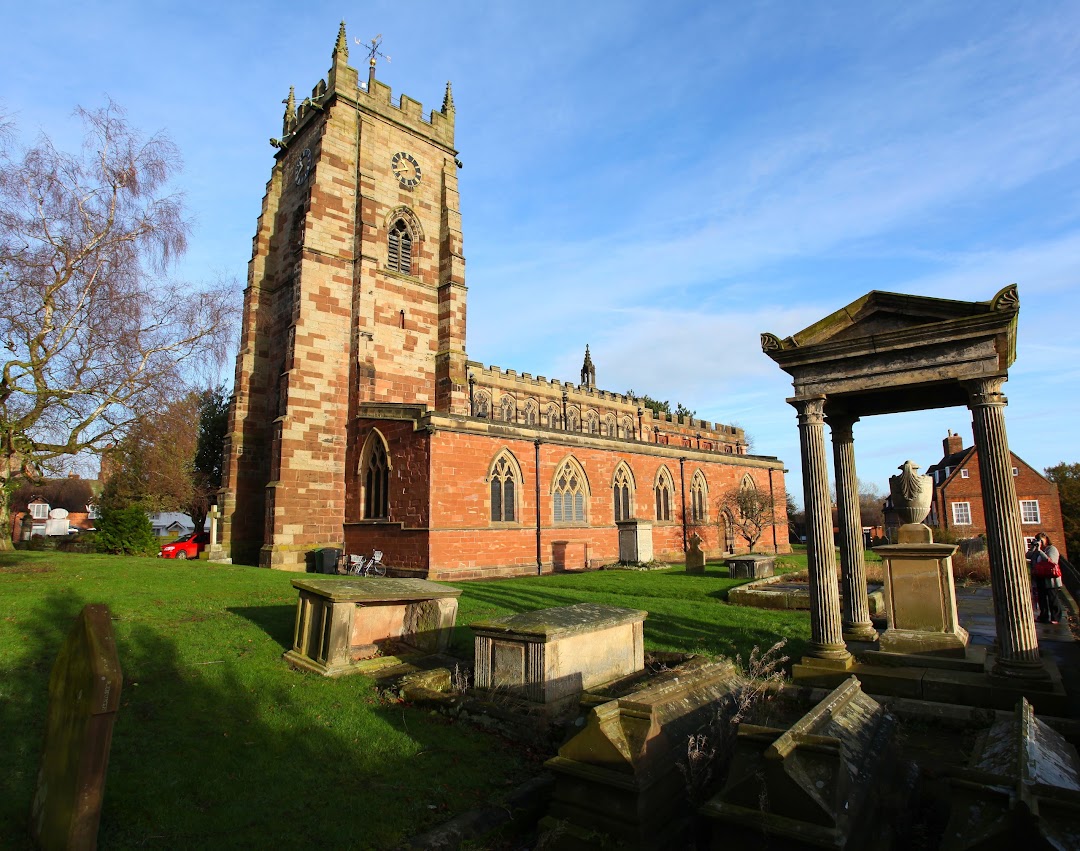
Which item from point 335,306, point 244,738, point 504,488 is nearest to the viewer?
point 244,738

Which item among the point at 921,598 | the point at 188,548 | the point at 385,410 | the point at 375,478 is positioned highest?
the point at 385,410

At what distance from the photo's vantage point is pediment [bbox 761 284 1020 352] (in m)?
6.61

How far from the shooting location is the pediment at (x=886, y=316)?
6613 millimetres

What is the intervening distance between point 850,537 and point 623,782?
19.0 feet

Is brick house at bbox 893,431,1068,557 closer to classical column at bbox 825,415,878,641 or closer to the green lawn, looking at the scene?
classical column at bbox 825,415,878,641

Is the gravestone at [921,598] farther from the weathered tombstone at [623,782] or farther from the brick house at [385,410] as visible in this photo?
the brick house at [385,410]

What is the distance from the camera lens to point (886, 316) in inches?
290

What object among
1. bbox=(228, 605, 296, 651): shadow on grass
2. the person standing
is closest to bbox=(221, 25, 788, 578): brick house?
bbox=(228, 605, 296, 651): shadow on grass

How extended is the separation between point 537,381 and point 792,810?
124 ft

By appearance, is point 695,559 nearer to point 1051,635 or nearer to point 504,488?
point 504,488

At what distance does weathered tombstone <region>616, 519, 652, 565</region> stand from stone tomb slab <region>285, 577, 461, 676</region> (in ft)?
49.2

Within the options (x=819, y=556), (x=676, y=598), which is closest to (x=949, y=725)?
(x=819, y=556)


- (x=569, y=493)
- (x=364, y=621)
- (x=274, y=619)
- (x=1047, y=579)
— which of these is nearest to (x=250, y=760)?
(x=364, y=621)

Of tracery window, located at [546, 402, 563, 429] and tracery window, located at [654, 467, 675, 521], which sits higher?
tracery window, located at [546, 402, 563, 429]
